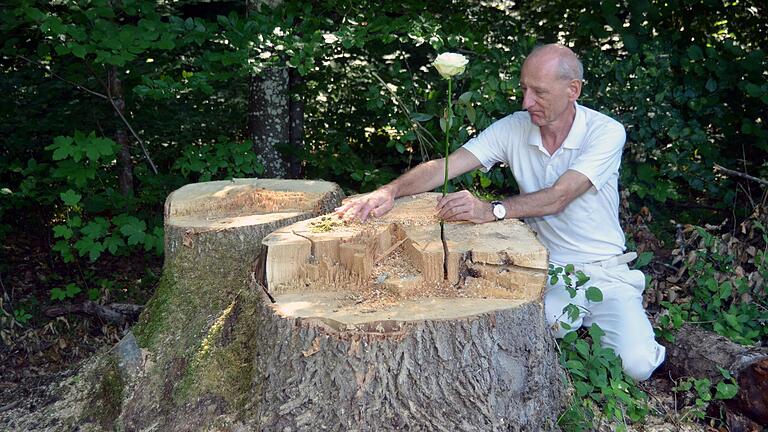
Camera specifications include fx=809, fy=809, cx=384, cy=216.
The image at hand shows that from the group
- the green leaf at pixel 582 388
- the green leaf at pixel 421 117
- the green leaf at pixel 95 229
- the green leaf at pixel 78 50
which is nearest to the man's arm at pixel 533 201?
the green leaf at pixel 582 388

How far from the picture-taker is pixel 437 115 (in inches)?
186

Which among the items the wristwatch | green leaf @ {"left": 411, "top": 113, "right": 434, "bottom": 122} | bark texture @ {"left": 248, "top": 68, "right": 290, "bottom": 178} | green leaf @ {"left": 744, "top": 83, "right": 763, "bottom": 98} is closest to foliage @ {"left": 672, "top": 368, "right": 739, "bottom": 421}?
the wristwatch

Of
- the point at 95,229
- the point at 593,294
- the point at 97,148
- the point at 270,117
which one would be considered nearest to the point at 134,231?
the point at 95,229

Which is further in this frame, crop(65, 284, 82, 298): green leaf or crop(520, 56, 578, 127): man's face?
crop(65, 284, 82, 298): green leaf

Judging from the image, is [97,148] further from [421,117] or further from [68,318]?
[421,117]

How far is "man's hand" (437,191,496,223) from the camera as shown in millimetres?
3318

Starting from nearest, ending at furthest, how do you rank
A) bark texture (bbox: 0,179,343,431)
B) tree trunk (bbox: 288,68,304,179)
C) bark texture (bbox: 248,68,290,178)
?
bark texture (bbox: 0,179,343,431), bark texture (bbox: 248,68,290,178), tree trunk (bbox: 288,68,304,179)

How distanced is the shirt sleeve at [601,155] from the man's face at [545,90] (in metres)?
0.19

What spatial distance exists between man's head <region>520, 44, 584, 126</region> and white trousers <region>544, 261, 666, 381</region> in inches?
28.9

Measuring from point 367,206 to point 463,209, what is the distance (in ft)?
1.32

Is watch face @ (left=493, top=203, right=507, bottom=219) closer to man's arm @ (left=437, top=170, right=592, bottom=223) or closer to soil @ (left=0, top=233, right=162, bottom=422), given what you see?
man's arm @ (left=437, top=170, right=592, bottom=223)

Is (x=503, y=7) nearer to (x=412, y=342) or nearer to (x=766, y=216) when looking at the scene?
(x=766, y=216)

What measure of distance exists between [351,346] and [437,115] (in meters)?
2.39

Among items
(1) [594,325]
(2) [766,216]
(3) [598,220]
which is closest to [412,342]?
(1) [594,325]
